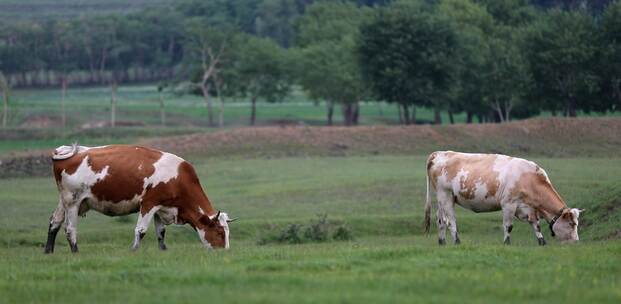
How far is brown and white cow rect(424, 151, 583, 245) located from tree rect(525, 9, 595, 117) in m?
50.9

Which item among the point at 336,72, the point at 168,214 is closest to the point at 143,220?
the point at 168,214

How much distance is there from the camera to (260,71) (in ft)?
322

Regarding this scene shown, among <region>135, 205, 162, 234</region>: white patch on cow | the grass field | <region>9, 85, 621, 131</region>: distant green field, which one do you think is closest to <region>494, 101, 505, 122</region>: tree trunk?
<region>9, 85, 621, 131</region>: distant green field

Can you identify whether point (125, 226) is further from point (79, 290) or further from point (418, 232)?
point (79, 290)

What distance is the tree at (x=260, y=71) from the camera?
97.4m

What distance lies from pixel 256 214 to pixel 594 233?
1190 cm

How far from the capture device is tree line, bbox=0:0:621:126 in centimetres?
7409

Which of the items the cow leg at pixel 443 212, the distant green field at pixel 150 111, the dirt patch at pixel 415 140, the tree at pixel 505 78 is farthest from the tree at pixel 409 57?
the cow leg at pixel 443 212

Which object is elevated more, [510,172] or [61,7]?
[61,7]

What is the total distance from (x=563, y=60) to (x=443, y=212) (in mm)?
52945

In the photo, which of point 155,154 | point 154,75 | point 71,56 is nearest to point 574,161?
point 155,154

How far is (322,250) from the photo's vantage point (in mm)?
18609

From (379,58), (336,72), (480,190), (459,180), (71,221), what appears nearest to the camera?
(71,221)

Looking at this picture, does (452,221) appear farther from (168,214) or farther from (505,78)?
(505,78)
